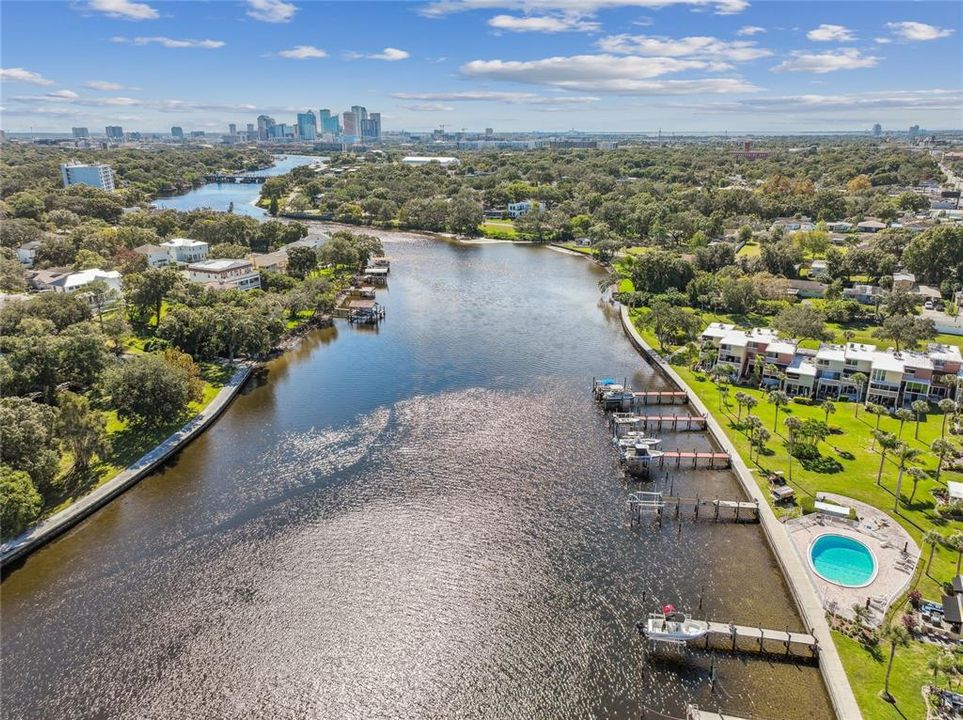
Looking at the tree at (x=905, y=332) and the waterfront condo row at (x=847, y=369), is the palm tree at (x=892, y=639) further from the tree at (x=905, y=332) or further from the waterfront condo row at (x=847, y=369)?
the tree at (x=905, y=332)

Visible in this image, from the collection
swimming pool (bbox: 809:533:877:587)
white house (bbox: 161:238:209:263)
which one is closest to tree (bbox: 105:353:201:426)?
swimming pool (bbox: 809:533:877:587)

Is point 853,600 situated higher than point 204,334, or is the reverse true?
point 204,334

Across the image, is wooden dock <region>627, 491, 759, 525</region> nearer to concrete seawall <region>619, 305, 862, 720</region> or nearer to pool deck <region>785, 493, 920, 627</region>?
concrete seawall <region>619, 305, 862, 720</region>

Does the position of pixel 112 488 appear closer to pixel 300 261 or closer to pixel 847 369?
pixel 300 261

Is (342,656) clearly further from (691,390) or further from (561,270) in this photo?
(561,270)

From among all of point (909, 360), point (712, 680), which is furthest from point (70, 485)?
point (909, 360)

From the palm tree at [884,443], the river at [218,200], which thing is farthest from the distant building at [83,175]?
the palm tree at [884,443]
